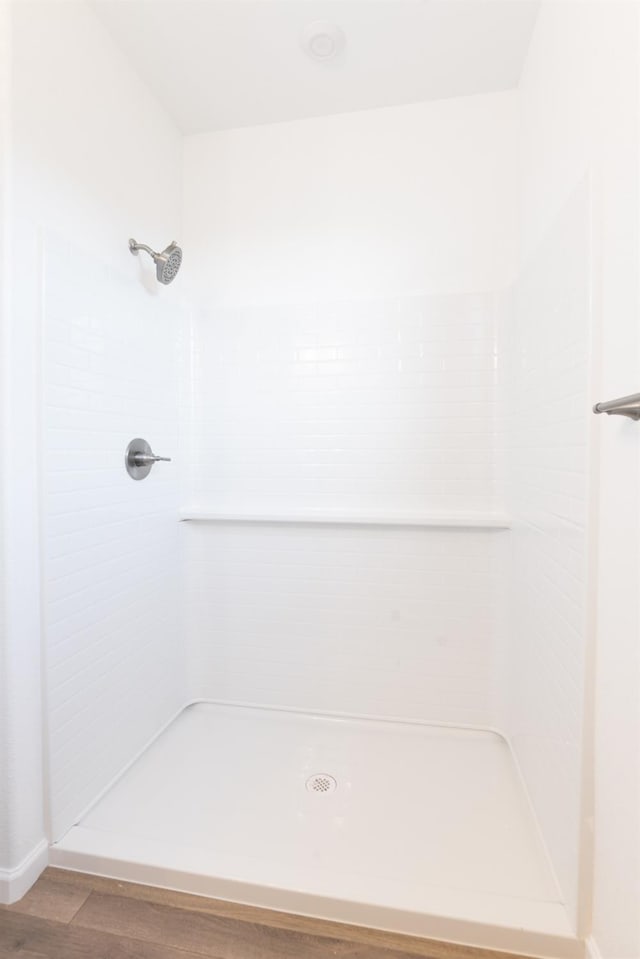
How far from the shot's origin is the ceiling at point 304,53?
1314mm

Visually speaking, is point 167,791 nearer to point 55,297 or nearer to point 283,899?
point 283,899

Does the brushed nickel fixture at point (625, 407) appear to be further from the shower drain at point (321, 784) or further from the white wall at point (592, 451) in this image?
the shower drain at point (321, 784)

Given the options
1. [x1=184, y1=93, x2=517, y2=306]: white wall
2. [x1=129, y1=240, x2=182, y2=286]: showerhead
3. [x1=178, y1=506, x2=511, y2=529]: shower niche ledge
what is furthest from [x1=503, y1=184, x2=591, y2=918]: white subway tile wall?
[x1=129, y1=240, x2=182, y2=286]: showerhead

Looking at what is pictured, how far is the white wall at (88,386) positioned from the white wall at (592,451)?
1298 mm

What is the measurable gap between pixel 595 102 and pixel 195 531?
1772mm

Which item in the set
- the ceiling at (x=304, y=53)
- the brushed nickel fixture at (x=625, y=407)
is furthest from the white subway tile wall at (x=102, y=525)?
the brushed nickel fixture at (x=625, y=407)

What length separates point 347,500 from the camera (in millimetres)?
1742

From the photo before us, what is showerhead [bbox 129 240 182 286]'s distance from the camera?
→ 148cm

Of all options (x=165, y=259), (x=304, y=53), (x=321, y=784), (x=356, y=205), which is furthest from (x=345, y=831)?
(x=304, y=53)

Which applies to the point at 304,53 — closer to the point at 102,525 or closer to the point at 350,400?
the point at 350,400

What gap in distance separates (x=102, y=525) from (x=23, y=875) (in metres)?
0.88

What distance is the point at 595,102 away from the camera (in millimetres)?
945

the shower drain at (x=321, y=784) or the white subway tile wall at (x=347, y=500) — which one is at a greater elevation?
the white subway tile wall at (x=347, y=500)

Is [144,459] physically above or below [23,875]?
above
